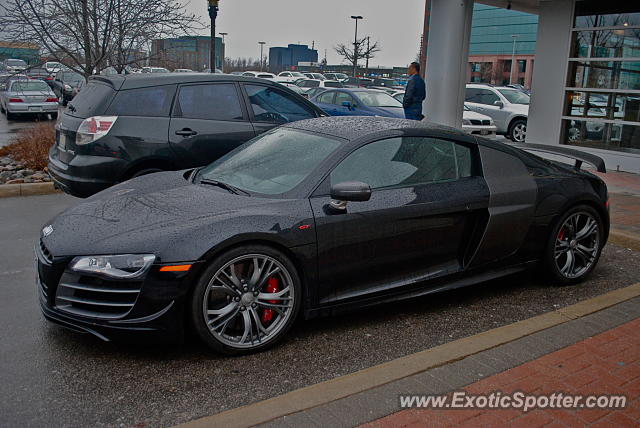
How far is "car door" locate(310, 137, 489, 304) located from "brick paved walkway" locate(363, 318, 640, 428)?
109 cm

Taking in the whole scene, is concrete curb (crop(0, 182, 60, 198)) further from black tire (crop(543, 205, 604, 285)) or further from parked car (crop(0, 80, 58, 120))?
parked car (crop(0, 80, 58, 120))

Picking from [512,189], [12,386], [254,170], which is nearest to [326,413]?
[12,386]

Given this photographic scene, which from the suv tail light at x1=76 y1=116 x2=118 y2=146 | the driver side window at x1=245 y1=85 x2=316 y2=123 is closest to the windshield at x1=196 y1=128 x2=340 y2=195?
the suv tail light at x1=76 y1=116 x2=118 y2=146

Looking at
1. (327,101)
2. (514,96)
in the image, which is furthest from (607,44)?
(514,96)

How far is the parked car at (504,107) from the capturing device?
60.3 ft

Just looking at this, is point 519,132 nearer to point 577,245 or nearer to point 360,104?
point 360,104

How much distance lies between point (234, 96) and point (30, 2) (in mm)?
6859

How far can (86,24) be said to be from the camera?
12.0 m

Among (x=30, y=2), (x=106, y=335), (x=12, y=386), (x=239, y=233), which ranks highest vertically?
(x=30, y=2)

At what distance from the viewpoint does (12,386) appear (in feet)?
11.1

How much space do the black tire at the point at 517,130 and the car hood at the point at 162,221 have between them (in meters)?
15.4

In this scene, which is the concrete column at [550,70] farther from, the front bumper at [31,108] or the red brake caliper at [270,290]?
the front bumper at [31,108]

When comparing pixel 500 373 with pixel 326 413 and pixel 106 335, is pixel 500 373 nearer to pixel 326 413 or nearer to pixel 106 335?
pixel 326 413

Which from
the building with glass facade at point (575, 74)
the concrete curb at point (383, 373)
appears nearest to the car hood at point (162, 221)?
the concrete curb at point (383, 373)
